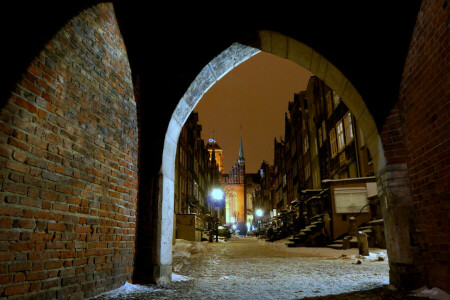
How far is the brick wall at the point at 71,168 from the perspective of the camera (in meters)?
2.83

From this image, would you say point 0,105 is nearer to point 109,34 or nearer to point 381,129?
point 109,34

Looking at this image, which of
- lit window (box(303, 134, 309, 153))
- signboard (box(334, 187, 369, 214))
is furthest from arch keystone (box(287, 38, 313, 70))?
lit window (box(303, 134, 309, 153))

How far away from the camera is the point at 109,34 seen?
15.1 feet

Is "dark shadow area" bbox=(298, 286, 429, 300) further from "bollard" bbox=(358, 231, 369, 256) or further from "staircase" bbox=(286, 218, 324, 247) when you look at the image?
"staircase" bbox=(286, 218, 324, 247)

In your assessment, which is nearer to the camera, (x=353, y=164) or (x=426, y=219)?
(x=426, y=219)

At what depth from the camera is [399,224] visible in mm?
4211

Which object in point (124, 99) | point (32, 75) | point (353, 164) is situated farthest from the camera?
point (353, 164)

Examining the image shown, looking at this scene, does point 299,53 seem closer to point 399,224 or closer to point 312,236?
point 399,224

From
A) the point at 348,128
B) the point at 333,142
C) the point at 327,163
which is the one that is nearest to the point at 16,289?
the point at 348,128

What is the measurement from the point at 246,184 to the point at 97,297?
8436 cm

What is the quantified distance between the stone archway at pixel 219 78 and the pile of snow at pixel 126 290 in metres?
0.42

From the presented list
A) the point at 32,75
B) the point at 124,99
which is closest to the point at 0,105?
the point at 32,75

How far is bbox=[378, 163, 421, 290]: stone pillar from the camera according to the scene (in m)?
4.07

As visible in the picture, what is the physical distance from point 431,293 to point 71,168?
4.56 meters
